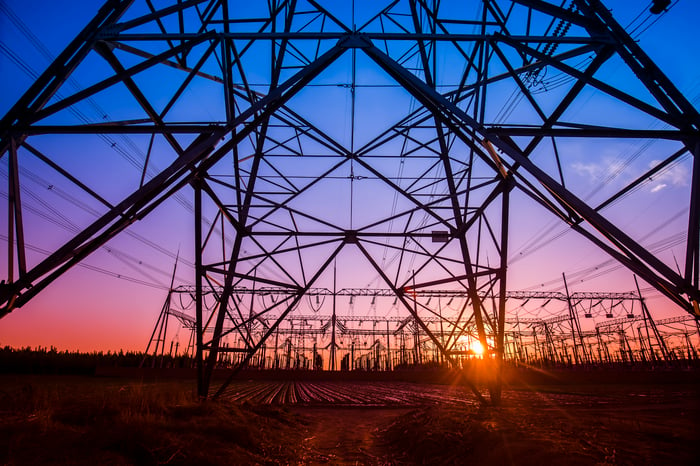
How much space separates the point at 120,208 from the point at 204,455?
124 inches

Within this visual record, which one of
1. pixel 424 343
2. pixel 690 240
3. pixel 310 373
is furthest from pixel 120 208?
pixel 424 343

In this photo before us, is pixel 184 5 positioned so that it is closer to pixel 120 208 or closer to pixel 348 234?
pixel 120 208

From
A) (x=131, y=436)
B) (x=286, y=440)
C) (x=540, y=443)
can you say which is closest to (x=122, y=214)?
(x=131, y=436)

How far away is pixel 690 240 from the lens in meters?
3.95

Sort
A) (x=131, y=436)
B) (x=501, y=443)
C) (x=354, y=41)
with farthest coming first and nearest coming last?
(x=354, y=41)
(x=501, y=443)
(x=131, y=436)

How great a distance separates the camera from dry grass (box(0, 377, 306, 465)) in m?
3.48

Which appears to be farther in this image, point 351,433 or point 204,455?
point 351,433

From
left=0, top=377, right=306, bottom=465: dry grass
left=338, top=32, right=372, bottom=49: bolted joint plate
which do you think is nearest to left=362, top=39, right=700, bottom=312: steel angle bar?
left=338, top=32, right=372, bottom=49: bolted joint plate

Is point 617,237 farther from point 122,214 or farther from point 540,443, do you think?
point 122,214

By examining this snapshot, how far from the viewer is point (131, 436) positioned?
3.91 meters

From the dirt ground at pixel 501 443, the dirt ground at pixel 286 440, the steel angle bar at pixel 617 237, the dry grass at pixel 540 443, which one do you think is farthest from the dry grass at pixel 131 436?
the steel angle bar at pixel 617 237

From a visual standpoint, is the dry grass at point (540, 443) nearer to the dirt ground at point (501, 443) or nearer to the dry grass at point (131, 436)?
the dirt ground at point (501, 443)

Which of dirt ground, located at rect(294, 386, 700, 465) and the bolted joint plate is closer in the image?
dirt ground, located at rect(294, 386, 700, 465)

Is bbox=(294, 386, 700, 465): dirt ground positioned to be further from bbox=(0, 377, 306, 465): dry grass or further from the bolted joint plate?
the bolted joint plate
